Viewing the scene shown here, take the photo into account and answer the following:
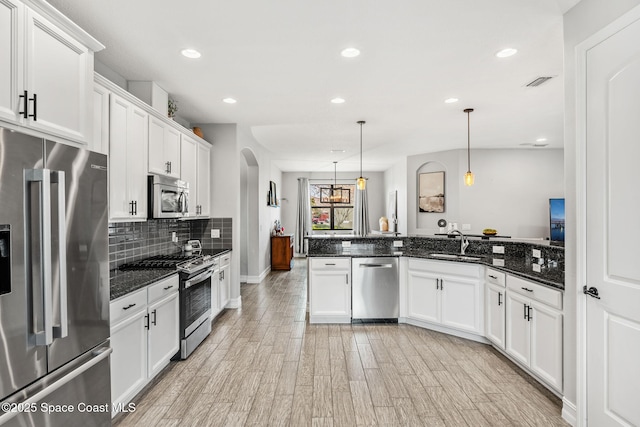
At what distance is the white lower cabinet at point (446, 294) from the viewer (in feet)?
12.1

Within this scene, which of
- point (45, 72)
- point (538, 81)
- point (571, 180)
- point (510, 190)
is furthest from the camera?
point (510, 190)

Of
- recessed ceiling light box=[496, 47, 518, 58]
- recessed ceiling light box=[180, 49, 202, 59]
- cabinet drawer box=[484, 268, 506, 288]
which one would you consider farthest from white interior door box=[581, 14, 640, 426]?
recessed ceiling light box=[180, 49, 202, 59]

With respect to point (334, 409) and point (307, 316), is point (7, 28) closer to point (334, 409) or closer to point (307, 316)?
point (334, 409)

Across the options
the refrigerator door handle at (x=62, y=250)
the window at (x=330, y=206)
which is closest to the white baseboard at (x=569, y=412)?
the refrigerator door handle at (x=62, y=250)

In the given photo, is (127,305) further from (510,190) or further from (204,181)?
(510,190)

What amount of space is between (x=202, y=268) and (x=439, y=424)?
2.59 m

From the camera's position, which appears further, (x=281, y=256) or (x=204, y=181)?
(x=281, y=256)

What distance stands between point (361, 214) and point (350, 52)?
7.94 metres

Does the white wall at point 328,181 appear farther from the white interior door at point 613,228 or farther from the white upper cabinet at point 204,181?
the white interior door at point 613,228

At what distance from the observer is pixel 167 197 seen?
3.47 meters

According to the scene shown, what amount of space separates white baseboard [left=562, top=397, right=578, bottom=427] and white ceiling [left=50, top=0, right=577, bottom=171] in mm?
2581

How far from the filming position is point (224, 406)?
2477 mm

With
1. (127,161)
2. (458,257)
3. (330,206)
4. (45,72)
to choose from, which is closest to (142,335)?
(127,161)

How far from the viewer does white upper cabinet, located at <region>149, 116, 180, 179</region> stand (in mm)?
3321
